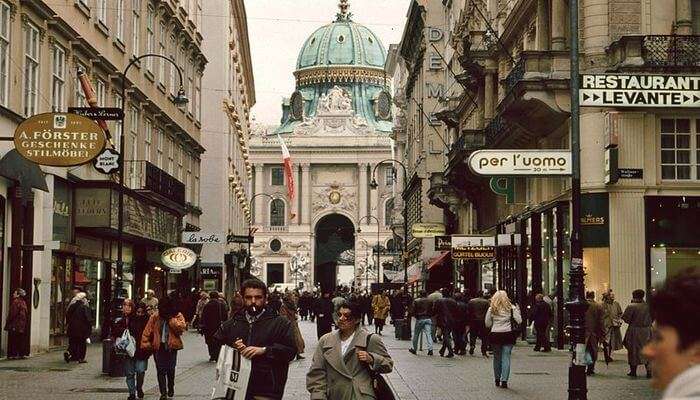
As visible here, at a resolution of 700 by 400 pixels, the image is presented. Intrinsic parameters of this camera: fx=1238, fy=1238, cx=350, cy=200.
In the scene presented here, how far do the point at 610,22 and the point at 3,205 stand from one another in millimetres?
14253

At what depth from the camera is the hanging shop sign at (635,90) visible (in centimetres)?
1747

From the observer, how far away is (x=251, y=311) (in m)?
9.23

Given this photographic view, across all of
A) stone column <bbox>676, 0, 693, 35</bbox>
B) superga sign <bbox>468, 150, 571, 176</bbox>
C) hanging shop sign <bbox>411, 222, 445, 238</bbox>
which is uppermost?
stone column <bbox>676, 0, 693, 35</bbox>

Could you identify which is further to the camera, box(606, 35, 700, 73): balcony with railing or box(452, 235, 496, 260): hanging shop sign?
box(452, 235, 496, 260): hanging shop sign

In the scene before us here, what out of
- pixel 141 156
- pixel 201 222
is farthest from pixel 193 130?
pixel 141 156

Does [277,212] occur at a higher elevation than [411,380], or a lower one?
higher

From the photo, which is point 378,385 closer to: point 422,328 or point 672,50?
point 672,50

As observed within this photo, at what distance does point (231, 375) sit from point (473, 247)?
3043cm

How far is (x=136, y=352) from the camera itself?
17.2 metres

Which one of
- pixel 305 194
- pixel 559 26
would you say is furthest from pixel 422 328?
pixel 305 194

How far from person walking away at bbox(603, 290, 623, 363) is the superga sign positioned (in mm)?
3535

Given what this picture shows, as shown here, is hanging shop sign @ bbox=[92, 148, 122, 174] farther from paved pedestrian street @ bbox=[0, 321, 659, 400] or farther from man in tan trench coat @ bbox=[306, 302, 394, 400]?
man in tan trench coat @ bbox=[306, 302, 394, 400]

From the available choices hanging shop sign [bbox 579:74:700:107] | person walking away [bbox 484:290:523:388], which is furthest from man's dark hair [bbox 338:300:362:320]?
person walking away [bbox 484:290:523:388]

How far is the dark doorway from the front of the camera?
140 metres
